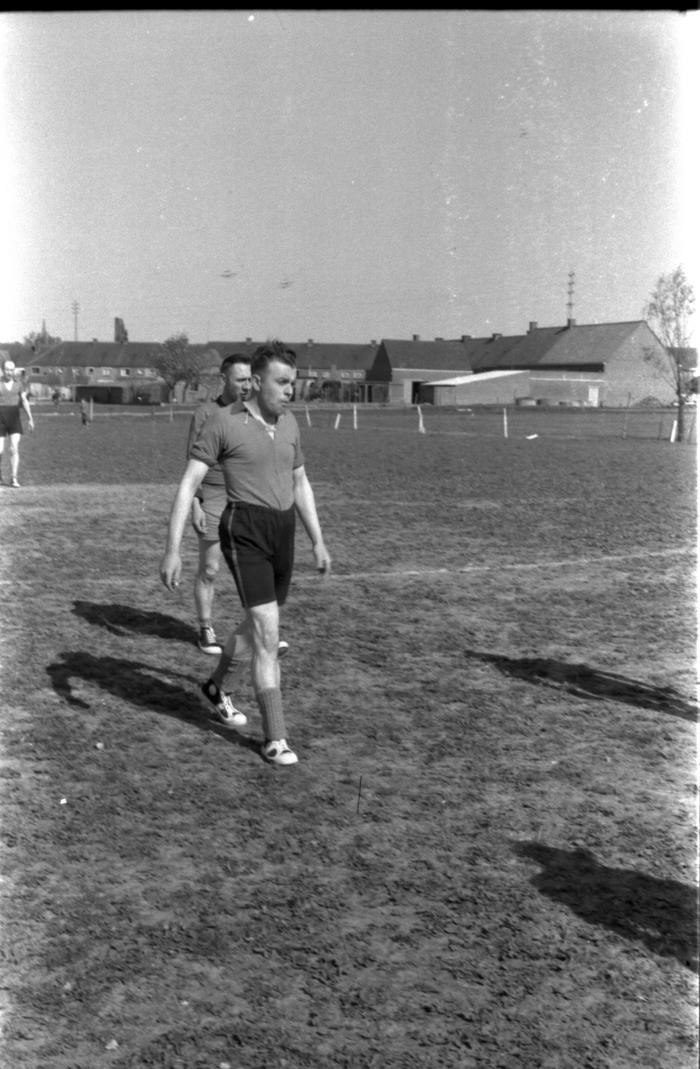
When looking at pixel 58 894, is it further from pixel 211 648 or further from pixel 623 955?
pixel 211 648

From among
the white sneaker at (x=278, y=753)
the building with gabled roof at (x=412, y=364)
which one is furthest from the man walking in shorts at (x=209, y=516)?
the building with gabled roof at (x=412, y=364)

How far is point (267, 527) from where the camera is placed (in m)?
5.23

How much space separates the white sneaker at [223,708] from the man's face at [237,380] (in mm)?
1879

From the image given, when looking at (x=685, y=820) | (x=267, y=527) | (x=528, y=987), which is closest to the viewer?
(x=528, y=987)

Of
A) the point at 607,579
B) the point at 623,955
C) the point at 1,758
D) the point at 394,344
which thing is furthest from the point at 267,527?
the point at 394,344

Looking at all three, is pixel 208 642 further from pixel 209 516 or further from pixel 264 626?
pixel 264 626

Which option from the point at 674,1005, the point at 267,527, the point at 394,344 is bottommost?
the point at 674,1005

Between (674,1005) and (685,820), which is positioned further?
(685,820)

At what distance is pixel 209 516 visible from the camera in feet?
23.8

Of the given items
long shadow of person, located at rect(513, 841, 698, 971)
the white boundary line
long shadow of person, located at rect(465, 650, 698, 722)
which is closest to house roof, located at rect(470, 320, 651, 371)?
the white boundary line

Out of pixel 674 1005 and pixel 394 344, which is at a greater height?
pixel 394 344

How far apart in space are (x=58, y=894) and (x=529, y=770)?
2.37 m

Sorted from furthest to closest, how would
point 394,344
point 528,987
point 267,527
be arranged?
1. point 394,344
2. point 267,527
3. point 528,987

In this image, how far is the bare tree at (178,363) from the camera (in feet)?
307
